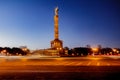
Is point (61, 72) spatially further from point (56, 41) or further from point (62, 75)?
point (56, 41)

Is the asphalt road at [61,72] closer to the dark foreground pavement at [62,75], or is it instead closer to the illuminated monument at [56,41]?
the dark foreground pavement at [62,75]

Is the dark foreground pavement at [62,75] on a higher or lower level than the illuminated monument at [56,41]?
lower

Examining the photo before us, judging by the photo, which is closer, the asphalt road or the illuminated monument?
the asphalt road

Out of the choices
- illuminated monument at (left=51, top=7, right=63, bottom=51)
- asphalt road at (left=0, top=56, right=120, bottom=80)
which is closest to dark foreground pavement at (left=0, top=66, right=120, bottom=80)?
asphalt road at (left=0, top=56, right=120, bottom=80)

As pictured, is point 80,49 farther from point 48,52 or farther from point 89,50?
point 48,52

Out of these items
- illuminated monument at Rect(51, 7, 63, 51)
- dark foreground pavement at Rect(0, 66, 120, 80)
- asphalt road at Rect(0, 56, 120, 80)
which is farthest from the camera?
illuminated monument at Rect(51, 7, 63, 51)

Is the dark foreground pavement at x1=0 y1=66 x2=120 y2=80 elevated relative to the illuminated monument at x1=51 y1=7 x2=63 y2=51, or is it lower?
lower

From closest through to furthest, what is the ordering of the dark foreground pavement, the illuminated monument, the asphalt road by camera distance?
1. the dark foreground pavement
2. the asphalt road
3. the illuminated monument

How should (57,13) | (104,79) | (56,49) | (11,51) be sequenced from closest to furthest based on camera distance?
(104,79) → (56,49) → (57,13) → (11,51)

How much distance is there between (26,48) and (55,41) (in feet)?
165

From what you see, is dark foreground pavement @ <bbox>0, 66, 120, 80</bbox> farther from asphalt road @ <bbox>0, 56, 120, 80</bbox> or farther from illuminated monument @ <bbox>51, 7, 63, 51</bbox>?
illuminated monument @ <bbox>51, 7, 63, 51</bbox>

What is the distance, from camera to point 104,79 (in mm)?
18359

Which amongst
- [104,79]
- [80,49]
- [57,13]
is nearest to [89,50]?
[80,49]

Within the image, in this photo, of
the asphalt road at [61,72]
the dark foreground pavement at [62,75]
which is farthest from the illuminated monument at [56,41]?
the dark foreground pavement at [62,75]
